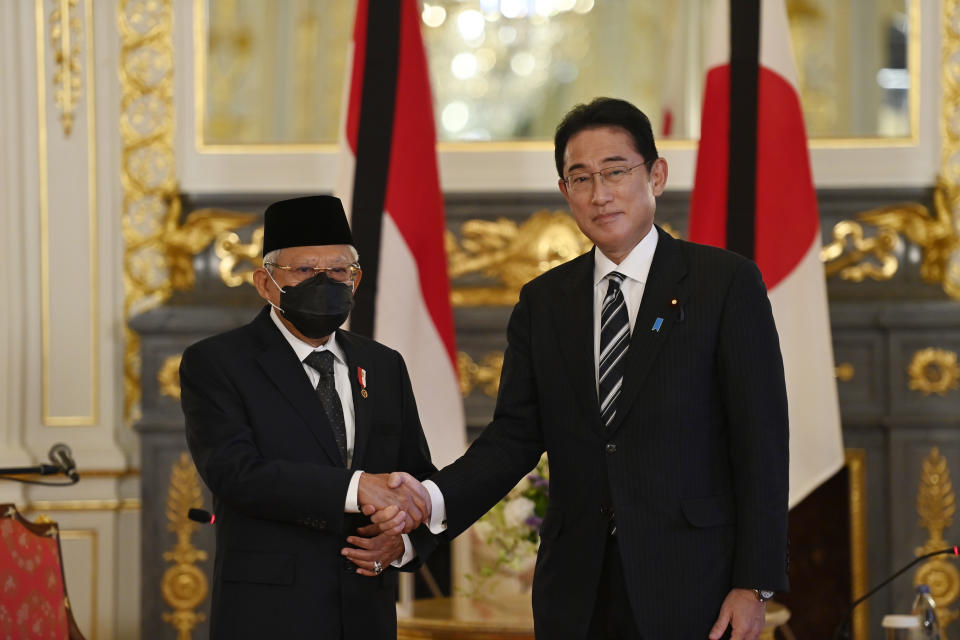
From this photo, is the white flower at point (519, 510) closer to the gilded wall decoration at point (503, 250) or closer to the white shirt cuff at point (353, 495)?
the white shirt cuff at point (353, 495)

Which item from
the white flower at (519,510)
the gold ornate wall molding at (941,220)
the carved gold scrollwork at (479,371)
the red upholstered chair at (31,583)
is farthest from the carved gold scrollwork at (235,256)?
the gold ornate wall molding at (941,220)

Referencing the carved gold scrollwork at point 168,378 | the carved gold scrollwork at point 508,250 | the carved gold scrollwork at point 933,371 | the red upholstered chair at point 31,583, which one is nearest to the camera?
the red upholstered chair at point 31,583

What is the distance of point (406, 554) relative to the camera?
246 cm

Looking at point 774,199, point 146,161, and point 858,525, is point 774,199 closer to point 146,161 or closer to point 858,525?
point 858,525

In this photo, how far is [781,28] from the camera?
3.98 metres

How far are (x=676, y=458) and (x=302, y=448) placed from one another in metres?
0.72

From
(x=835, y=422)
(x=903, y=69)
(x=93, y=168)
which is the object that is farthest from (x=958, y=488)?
(x=93, y=168)

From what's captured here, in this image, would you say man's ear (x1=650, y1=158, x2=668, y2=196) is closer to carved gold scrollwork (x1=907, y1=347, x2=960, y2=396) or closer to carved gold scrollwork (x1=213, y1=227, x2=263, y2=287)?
carved gold scrollwork (x1=907, y1=347, x2=960, y2=396)

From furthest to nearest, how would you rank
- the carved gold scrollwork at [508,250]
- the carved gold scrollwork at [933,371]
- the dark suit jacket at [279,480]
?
the carved gold scrollwork at [508,250] → the carved gold scrollwork at [933,371] → the dark suit jacket at [279,480]

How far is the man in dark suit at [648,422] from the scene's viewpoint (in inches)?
83.9

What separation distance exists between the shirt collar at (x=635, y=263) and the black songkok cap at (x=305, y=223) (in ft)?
1.73

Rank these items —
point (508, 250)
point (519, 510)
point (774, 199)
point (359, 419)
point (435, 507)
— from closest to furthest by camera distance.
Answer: point (359, 419)
point (435, 507)
point (519, 510)
point (774, 199)
point (508, 250)

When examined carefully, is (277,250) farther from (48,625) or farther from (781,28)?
(781,28)

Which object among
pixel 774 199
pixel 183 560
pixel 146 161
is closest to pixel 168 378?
pixel 183 560
